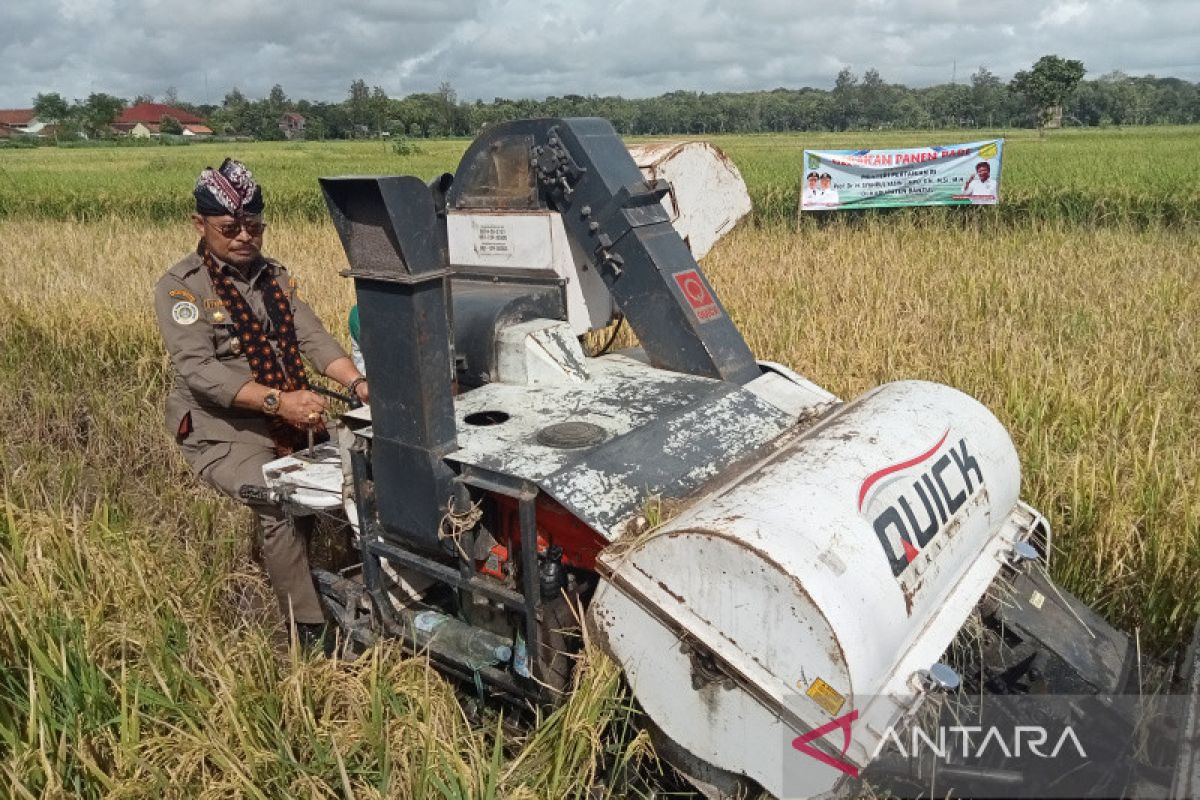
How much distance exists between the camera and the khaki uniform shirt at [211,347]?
327 cm

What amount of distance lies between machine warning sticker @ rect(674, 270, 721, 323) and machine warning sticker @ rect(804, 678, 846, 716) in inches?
64.3

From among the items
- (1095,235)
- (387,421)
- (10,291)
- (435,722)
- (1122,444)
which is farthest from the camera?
(1095,235)

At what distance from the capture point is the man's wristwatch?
3.17 metres

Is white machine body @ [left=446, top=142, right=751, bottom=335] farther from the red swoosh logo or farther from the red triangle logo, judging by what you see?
the red triangle logo

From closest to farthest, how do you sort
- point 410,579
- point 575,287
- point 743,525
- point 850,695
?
point 850,695 < point 743,525 < point 410,579 < point 575,287

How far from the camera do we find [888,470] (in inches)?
97.7

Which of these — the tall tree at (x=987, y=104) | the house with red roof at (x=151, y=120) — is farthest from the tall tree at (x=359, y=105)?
the tall tree at (x=987, y=104)

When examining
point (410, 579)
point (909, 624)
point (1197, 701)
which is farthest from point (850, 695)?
point (410, 579)

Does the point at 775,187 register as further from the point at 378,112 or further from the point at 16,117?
the point at 16,117

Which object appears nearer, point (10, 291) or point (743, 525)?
point (743, 525)

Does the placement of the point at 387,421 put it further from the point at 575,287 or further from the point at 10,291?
the point at 10,291

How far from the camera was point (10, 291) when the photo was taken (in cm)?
796

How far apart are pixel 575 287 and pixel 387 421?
1228 millimetres

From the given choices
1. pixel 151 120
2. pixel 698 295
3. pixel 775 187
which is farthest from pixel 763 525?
pixel 151 120
